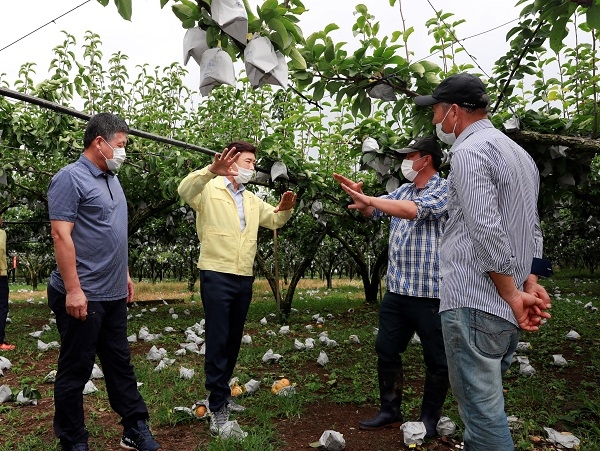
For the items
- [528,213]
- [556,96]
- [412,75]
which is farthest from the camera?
[556,96]

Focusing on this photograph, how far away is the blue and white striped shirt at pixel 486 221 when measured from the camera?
6.03 ft

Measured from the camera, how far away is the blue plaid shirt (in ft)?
10.3

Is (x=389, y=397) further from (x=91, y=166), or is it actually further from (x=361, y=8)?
(x=361, y=8)

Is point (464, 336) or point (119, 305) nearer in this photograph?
point (464, 336)

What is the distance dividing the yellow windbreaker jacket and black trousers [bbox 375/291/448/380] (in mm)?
993

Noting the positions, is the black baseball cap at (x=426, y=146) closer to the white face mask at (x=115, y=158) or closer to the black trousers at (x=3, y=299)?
the white face mask at (x=115, y=158)

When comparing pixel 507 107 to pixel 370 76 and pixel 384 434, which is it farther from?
pixel 384 434

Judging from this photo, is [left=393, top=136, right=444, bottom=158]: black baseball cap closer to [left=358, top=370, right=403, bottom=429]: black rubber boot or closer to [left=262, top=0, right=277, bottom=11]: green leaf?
[left=358, top=370, right=403, bottom=429]: black rubber boot

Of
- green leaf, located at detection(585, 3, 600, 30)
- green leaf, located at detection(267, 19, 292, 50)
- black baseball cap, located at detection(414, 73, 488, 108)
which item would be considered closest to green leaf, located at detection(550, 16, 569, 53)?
green leaf, located at detection(585, 3, 600, 30)

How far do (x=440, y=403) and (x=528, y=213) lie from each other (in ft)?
5.80

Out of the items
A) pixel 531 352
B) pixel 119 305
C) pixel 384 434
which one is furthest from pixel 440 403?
pixel 531 352

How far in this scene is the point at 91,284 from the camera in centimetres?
286

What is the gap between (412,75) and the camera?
375 centimetres

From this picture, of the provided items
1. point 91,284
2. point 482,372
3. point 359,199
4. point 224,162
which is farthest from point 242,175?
point 482,372
